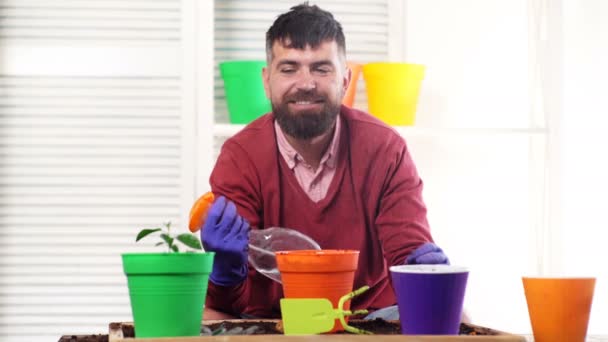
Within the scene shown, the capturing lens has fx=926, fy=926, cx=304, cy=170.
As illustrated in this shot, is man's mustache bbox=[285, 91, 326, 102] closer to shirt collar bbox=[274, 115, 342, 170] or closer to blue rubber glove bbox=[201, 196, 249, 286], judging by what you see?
shirt collar bbox=[274, 115, 342, 170]

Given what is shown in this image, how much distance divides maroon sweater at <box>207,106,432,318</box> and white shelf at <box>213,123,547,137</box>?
0.52 m

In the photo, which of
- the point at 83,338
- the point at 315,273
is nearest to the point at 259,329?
the point at 315,273

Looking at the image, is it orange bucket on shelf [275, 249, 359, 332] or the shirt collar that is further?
the shirt collar

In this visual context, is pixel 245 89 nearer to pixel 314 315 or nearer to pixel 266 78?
pixel 266 78

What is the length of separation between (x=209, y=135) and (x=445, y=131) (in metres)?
0.72

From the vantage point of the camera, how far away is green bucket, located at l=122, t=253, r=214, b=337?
1201 millimetres

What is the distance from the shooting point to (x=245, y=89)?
8.98ft

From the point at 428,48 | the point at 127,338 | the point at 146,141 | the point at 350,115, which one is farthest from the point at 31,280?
the point at 127,338

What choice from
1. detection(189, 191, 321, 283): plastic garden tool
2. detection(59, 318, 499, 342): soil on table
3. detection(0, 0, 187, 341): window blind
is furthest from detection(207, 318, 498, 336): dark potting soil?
detection(0, 0, 187, 341): window blind

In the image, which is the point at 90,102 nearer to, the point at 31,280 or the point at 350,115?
the point at 31,280

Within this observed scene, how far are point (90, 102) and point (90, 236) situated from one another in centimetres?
42

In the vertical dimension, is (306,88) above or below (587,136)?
above

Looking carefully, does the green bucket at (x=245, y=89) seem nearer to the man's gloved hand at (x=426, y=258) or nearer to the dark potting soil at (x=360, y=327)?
the man's gloved hand at (x=426, y=258)

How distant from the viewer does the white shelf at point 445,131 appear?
9.07 ft
